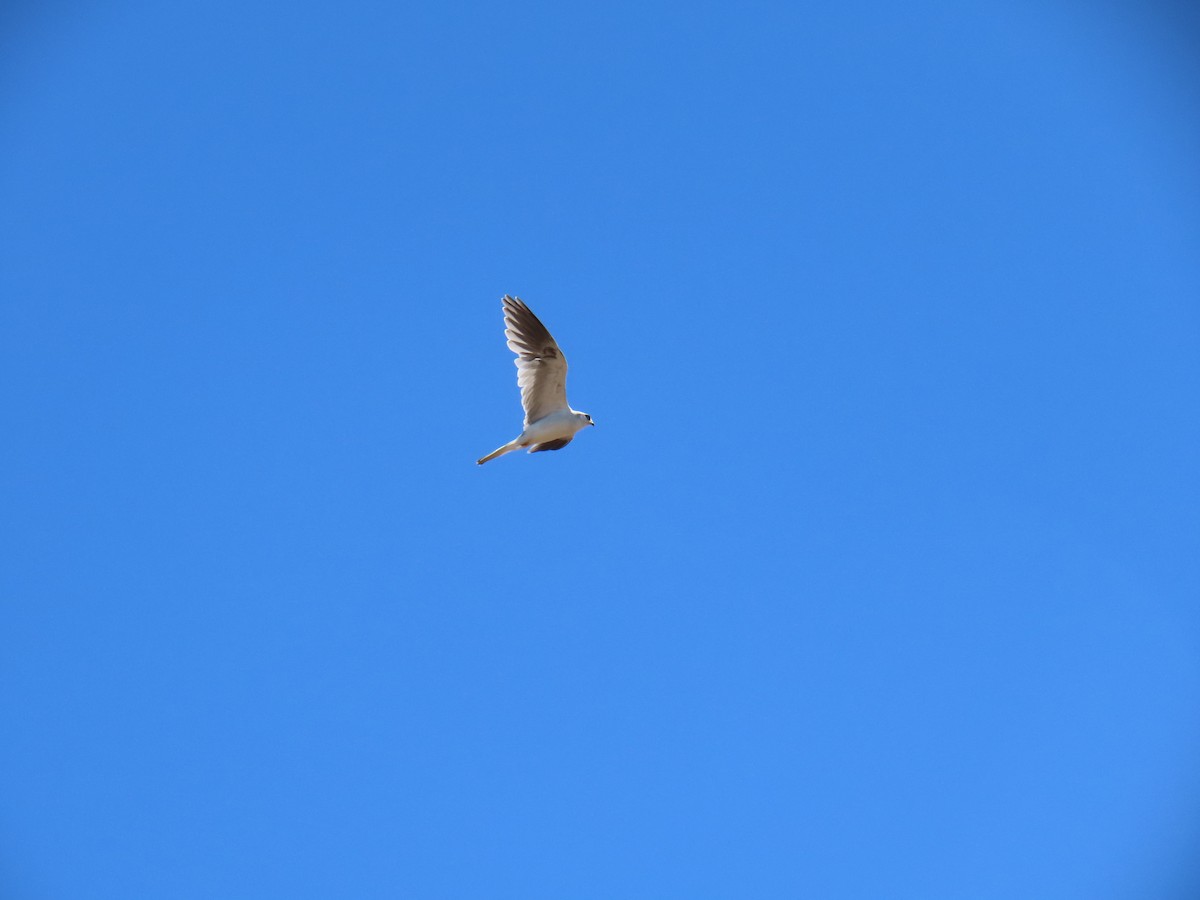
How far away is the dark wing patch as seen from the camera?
1953 centimetres

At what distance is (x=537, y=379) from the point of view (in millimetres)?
19234

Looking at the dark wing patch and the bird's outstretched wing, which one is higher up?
the bird's outstretched wing

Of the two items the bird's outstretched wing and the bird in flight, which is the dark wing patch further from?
the bird's outstretched wing

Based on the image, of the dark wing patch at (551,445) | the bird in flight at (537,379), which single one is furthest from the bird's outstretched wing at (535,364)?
the dark wing patch at (551,445)

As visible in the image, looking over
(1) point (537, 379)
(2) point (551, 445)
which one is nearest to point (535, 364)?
(1) point (537, 379)

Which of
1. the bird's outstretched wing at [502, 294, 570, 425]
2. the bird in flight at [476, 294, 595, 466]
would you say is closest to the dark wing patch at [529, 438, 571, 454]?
the bird in flight at [476, 294, 595, 466]

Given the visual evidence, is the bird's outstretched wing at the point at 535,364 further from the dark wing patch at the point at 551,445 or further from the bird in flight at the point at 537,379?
the dark wing patch at the point at 551,445

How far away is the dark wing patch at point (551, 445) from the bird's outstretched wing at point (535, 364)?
49 centimetres

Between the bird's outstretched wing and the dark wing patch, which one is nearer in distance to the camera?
the bird's outstretched wing

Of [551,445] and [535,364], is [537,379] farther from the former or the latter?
[551,445]

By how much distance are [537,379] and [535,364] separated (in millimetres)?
252

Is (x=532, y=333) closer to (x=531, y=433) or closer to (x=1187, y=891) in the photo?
(x=531, y=433)

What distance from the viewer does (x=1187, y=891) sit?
4166cm

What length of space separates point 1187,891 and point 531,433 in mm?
35645
